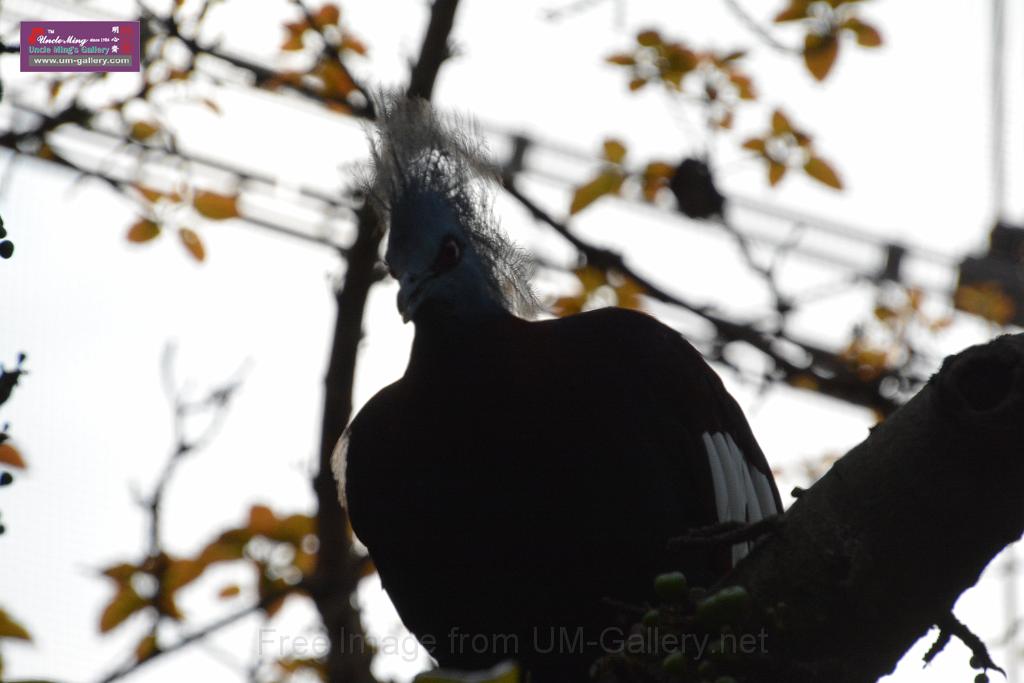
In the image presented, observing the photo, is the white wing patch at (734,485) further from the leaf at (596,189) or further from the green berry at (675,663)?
the leaf at (596,189)

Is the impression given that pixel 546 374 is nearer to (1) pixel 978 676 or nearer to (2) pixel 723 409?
(2) pixel 723 409

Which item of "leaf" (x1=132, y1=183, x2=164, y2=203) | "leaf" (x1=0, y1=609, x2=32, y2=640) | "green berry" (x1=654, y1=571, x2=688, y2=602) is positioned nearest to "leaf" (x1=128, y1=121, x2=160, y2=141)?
"leaf" (x1=132, y1=183, x2=164, y2=203)

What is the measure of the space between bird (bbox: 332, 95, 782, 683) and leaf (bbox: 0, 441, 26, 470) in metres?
0.83

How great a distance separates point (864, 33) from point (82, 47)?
2842mm

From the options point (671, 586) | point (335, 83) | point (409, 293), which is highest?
point (335, 83)

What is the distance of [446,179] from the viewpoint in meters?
3.10

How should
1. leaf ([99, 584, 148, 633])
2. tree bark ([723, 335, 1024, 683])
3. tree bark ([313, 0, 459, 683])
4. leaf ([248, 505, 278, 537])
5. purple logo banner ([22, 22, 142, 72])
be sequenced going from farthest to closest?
purple logo banner ([22, 22, 142, 72]) < leaf ([248, 505, 278, 537]) < leaf ([99, 584, 148, 633]) < tree bark ([313, 0, 459, 683]) < tree bark ([723, 335, 1024, 683])

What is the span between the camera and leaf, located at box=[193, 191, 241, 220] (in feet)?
13.7

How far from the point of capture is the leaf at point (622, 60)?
4281mm

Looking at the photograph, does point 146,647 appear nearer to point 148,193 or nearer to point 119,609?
point 119,609

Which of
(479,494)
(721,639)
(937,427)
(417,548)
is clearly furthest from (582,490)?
(937,427)

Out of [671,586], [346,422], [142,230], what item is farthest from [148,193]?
[671,586]

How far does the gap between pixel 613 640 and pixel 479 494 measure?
0.49 m

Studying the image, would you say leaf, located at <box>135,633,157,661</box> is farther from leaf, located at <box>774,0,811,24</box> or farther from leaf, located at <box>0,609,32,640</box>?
leaf, located at <box>774,0,811,24</box>
